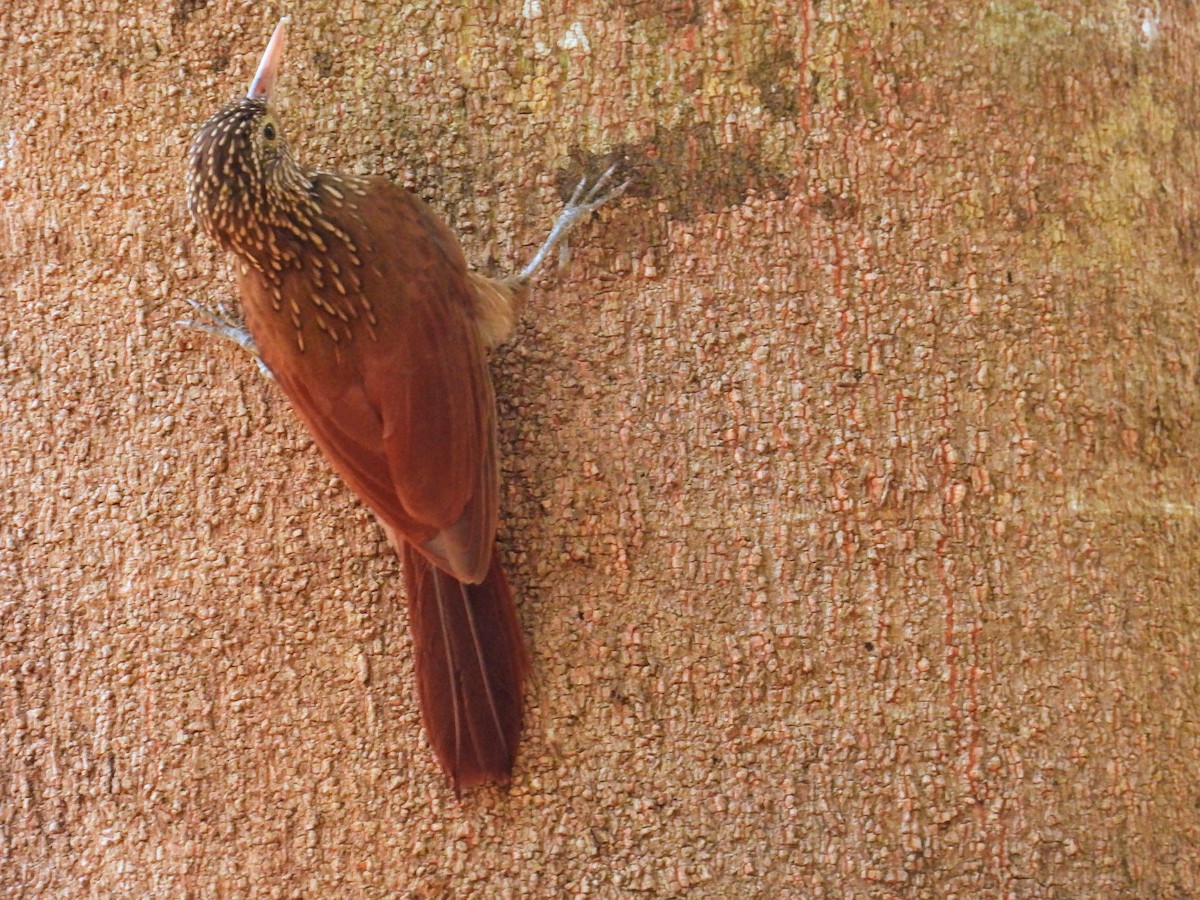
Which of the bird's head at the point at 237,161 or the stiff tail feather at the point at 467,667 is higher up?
the bird's head at the point at 237,161

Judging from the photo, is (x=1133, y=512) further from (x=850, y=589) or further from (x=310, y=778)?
(x=310, y=778)

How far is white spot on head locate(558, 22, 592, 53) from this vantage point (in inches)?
81.8

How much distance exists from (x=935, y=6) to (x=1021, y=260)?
1.55 ft

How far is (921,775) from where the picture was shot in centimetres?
184

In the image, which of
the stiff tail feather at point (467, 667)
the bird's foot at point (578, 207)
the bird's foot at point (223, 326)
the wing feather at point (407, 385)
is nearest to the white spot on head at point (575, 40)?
the bird's foot at point (578, 207)

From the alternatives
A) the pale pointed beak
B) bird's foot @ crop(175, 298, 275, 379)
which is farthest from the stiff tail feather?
the pale pointed beak

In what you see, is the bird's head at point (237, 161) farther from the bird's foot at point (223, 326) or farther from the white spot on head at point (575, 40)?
the white spot on head at point (575, 40)

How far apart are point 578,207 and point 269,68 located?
1.96ft

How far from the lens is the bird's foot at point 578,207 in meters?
2.00

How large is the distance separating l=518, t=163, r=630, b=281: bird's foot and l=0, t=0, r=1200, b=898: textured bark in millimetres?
34

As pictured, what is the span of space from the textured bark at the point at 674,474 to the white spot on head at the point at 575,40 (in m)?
0.02

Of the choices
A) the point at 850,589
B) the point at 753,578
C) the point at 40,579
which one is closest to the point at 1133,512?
the point at 850,589

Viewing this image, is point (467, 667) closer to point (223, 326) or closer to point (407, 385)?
point (407, 385)

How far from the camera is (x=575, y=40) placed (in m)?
2.08
